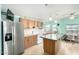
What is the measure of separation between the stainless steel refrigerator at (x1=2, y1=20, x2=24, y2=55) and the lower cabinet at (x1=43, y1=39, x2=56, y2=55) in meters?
0.47

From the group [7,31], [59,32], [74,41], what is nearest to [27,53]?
[7,31]

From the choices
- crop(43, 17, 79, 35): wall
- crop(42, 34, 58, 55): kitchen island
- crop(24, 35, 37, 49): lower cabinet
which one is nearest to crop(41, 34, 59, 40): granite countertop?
crop(42, 34, 58, 55): kitchen island

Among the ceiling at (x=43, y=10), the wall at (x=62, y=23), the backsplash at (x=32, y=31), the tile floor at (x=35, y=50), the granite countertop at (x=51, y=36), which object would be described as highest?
the ceiling at (x=43, y=10)

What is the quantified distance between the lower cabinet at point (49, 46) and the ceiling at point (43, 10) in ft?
1.55

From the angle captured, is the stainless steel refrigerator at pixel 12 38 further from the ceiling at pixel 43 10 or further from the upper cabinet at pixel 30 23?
the ceiling at pixel 43 10

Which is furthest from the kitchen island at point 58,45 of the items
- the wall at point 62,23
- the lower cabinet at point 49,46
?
the wall at point 62,23

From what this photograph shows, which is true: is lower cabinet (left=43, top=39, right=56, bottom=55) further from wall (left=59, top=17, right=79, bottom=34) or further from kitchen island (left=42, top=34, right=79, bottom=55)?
wall (left=59, top=17, right=79, bottom=34)

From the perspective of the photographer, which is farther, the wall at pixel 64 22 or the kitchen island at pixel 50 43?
the kitchen island at pixel 50 43

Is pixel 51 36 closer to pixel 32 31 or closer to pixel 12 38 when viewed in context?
pixel 32 31

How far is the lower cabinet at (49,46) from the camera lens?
252 cm
